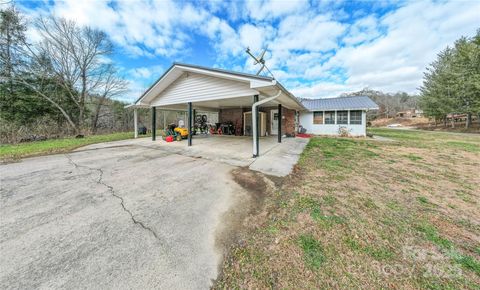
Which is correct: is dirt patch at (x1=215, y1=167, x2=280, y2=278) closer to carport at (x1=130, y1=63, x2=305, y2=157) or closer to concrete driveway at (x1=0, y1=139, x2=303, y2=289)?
concrete driveway at (x1=0, y1=139, x2=303, y2=289)

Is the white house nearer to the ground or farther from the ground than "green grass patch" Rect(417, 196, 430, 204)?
farther from the ground

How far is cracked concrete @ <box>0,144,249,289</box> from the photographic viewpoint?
1483 mm

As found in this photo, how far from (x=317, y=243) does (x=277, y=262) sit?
22.6 inches

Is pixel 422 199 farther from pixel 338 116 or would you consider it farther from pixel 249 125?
pixel 338 116

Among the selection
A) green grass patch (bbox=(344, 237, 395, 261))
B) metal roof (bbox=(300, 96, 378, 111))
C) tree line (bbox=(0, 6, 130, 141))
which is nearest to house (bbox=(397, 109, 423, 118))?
metal roof (bbox=(300, 96, 378, 111))

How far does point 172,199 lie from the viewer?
293 centimetres

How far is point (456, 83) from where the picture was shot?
723 inches

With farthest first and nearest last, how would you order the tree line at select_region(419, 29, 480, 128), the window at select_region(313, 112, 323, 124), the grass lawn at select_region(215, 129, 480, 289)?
the tree line at select_region(419, 29, 480, 128), the window at select_region(313, 112, 323, 124), the grass lawn at select_region(215, 129, 480, 289)

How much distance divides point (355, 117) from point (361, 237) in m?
13.0

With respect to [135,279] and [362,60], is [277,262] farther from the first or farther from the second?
[362,60]

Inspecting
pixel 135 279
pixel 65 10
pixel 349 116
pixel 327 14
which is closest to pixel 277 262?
pixel 135 279

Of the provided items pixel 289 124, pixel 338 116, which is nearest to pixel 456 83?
pixel 338 116

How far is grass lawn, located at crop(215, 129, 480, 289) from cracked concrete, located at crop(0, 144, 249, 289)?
51 cm

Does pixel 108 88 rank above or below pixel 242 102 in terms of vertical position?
above
